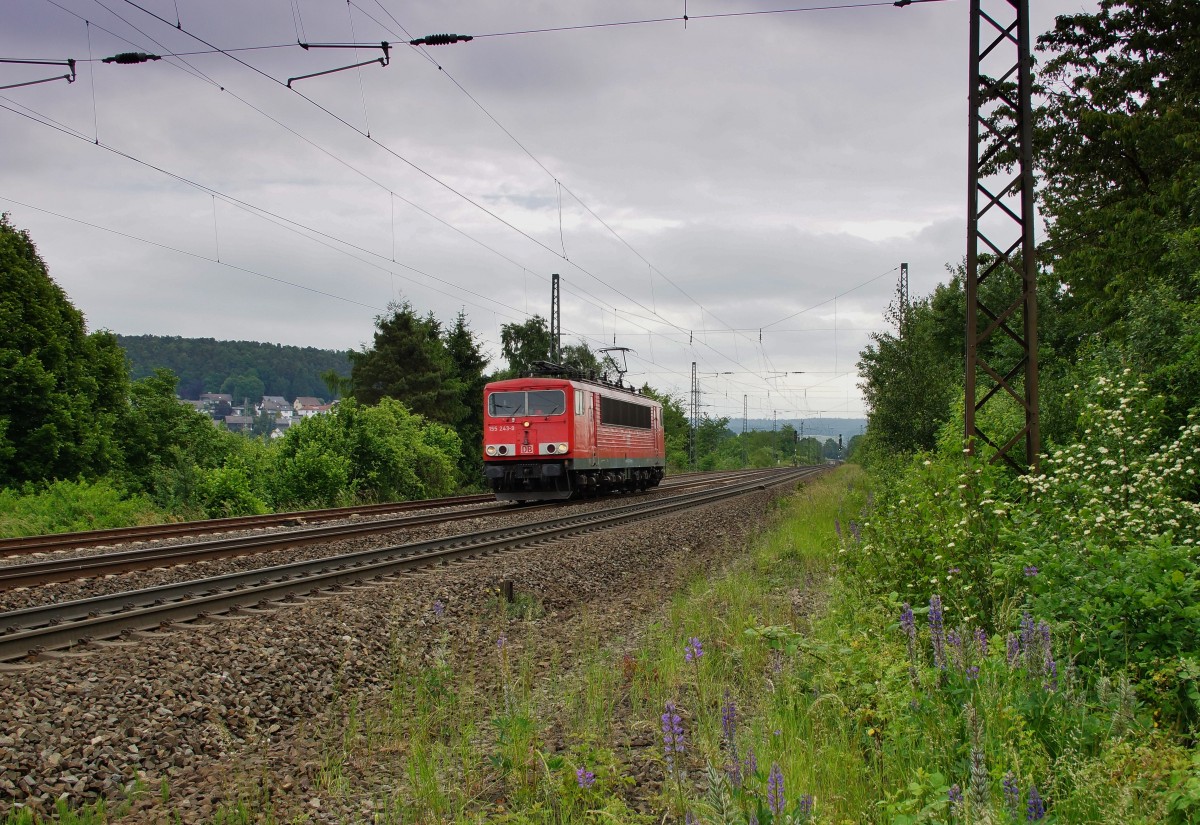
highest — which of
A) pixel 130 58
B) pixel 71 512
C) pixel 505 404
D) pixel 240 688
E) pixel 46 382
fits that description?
pixel 130 58

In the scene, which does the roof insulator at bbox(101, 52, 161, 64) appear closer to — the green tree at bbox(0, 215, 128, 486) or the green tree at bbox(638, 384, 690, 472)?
the green tree at bbox(0, 215, 128, 486)

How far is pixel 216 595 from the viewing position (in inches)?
321

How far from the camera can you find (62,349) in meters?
27.8

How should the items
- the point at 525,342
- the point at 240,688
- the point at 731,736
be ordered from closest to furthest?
the point at 731,736 < the point at 240,688 < the point at 525,342

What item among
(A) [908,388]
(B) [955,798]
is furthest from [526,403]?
(B) [955,798]

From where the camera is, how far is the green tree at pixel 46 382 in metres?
25.5

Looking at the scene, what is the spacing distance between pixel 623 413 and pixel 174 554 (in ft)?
57.8

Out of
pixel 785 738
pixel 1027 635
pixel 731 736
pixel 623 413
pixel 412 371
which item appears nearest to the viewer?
pixel 731 736

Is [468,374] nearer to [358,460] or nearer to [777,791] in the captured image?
[358,460]

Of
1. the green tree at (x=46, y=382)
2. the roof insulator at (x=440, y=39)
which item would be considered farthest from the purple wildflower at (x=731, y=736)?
the green tree at (x=46, y=382)

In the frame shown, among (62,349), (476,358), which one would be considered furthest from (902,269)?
(62,349)

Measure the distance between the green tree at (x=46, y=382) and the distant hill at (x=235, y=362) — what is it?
44.2m

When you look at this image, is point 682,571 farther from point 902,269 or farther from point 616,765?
point 902,269

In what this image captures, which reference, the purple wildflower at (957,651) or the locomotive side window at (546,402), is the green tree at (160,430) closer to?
the locomotive side window at (546,402)
